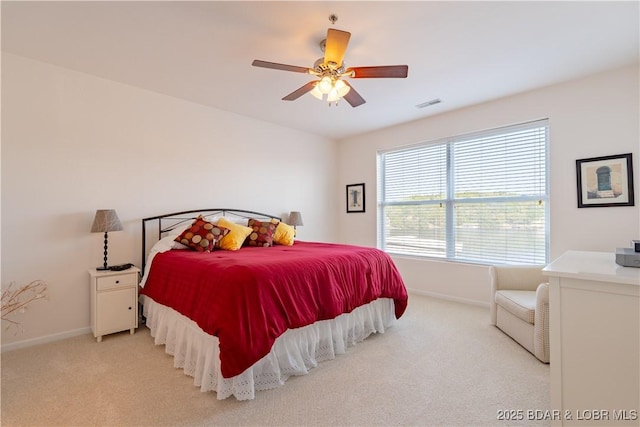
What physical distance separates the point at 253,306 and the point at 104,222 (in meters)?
1.93

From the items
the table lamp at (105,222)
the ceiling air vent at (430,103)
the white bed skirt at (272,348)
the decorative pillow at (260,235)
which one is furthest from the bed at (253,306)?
the ceiling air vent at (430,103)

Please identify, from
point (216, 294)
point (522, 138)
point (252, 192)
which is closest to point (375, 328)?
point (216, 294)

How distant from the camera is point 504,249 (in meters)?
3.72

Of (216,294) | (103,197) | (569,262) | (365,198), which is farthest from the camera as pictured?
(365,198)

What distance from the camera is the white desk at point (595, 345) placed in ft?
4.01

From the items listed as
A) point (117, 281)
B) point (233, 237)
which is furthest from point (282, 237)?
point (117, 281)

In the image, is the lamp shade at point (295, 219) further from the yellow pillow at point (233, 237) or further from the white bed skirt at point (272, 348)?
the white bed skirt at point (272, 348)

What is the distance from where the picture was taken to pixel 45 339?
2756 mm

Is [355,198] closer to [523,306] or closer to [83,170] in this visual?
[523,306]

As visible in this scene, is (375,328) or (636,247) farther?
(375,328)

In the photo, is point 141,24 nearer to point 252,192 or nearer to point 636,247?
point 252,192

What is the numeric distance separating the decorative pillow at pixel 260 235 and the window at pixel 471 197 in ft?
7.17

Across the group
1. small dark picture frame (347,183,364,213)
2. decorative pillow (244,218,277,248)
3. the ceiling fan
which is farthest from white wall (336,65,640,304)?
decorative pillow (244,218,277,248)

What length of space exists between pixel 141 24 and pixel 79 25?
49 centimetres
